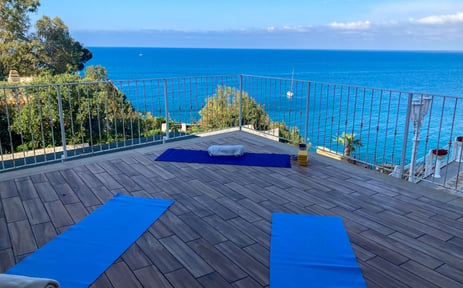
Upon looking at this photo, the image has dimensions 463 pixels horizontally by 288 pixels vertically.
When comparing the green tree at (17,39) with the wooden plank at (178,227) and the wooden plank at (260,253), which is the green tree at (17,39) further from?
the wooden plank at (260,253)

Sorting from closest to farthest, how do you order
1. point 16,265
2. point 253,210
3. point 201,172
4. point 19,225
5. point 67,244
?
point 16,265, point 67,244, point 19,225, point 253,210, point 201,172

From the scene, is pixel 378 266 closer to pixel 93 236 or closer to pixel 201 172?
pixel 93 236

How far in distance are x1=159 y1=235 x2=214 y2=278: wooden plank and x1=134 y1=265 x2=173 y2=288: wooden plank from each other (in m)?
0.17

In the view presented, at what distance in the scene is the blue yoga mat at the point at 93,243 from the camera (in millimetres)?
1979

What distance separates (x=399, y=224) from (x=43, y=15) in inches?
1000

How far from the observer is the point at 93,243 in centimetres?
232

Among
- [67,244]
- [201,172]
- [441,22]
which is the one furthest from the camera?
[441,22]

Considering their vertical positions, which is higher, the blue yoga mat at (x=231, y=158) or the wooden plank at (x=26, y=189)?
the blue yoga mat at (x=231, y=158)

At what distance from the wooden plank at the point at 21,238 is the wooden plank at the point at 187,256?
34.9 inches

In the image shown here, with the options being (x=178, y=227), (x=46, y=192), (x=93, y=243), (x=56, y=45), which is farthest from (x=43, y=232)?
(x=56, y=45)

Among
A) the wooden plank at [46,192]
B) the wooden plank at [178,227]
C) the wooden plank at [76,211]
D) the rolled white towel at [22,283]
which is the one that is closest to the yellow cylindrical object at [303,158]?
the wooden plank at [178,227]

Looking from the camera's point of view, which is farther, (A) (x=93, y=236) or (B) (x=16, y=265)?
(A) (x=93, y=236)

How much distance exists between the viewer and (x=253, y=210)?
2.88 meters

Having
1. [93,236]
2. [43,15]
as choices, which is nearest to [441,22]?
[93,236]
